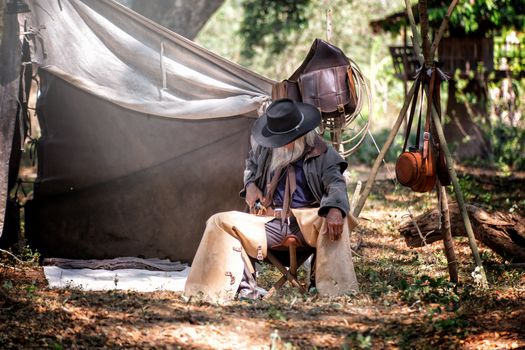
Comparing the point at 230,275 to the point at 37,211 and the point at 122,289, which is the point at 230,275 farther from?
the point at 37,211

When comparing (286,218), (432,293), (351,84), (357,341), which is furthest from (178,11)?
(357,341)

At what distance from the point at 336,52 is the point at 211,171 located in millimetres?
1439

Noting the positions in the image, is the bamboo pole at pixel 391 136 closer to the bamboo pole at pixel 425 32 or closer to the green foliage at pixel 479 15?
the bamboo pole at pixel 425 32

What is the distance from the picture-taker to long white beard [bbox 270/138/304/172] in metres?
5.38

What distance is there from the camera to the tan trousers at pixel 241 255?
16.9ft

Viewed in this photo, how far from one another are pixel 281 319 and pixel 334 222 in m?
0.71

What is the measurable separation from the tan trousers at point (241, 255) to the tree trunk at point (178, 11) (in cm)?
689

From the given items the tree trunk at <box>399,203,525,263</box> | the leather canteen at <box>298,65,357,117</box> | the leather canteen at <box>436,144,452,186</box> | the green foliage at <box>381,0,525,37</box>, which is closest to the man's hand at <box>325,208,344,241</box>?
the leather canteen at <box>436,144,452,186</box>

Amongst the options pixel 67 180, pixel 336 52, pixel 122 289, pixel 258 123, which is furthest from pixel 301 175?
pixel 67 180

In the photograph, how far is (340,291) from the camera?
5.16 m

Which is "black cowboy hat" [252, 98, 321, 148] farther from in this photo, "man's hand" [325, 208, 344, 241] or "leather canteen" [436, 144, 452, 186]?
"leather canteen" [436, 144, 452, 186]

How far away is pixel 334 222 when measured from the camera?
5.02m

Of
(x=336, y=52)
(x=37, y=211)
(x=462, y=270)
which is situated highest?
(x=336, y=52)

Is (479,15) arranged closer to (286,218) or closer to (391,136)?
(391,136)
